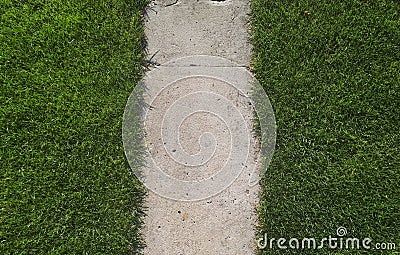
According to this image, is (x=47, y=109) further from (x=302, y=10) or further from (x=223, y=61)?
(x=302, y=10)

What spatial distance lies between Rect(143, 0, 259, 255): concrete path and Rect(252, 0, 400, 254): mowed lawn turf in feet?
0.53

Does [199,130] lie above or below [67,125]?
below

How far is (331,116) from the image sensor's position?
10.4 ft

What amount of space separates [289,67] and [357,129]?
67cm

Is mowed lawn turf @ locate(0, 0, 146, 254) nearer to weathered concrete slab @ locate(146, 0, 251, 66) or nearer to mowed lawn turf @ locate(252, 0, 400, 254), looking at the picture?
weathered concrete slab @ locate(146, 0, 251, 66)

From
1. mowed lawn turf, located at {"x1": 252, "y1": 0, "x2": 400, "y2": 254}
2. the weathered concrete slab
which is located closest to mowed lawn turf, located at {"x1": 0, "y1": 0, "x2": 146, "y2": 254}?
the weathered concrete slab

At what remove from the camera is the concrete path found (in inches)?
118

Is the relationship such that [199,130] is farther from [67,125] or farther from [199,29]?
[67,125]

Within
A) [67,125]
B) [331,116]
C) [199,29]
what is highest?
[199,29]

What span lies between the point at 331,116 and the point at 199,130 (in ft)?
3.15

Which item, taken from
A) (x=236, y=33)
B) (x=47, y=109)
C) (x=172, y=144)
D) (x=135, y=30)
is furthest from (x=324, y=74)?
(x=47, y=109)

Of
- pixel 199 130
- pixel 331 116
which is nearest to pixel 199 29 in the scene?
pixel 199 130

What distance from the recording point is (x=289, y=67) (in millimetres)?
3271

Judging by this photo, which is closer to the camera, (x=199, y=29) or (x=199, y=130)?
(x=199, y=130)
